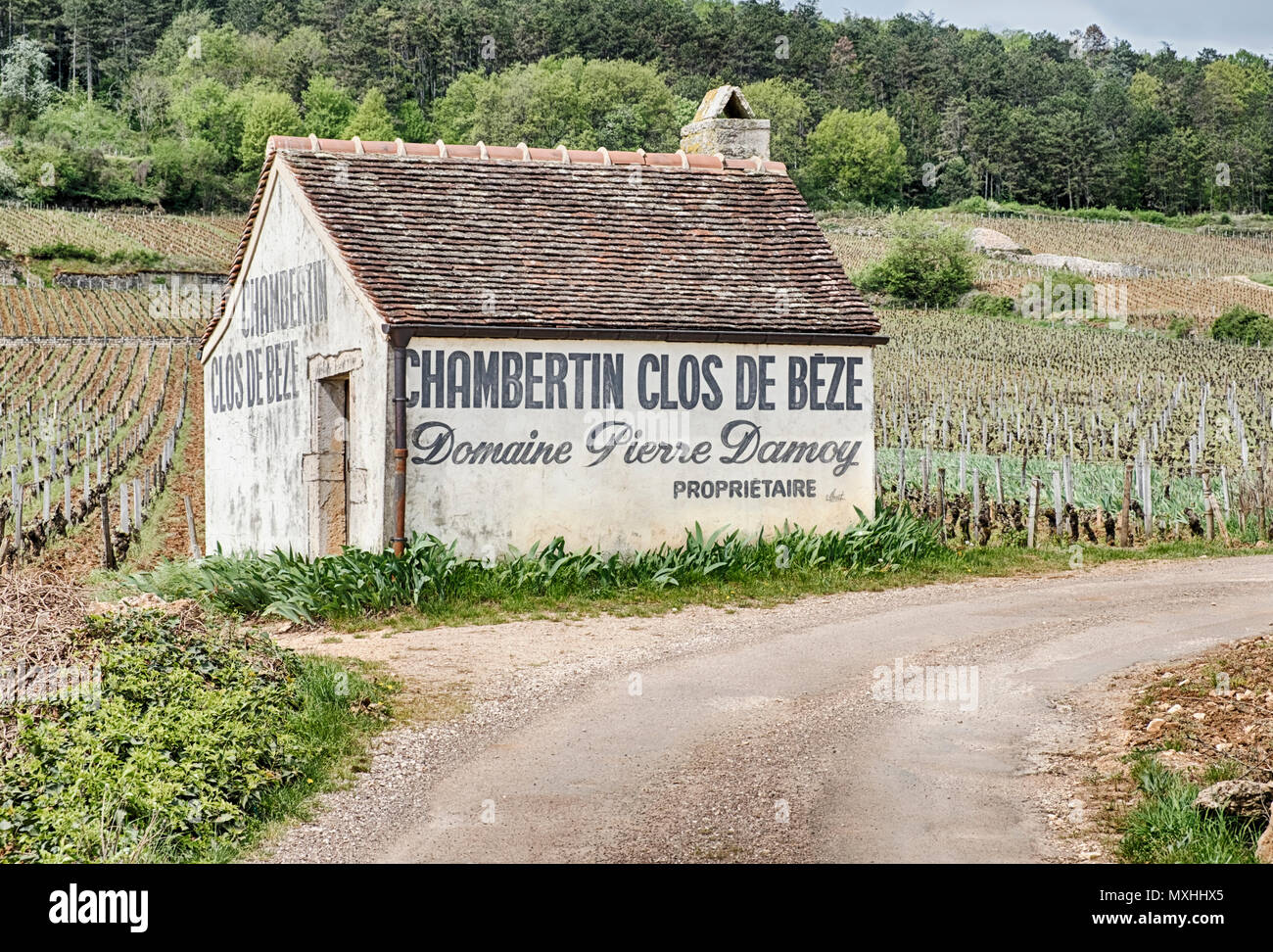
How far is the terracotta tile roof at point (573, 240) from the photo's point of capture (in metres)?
16.2

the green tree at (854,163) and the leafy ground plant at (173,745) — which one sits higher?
the green tree at (854,163)

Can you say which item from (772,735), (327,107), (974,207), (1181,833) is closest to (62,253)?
(327,107)

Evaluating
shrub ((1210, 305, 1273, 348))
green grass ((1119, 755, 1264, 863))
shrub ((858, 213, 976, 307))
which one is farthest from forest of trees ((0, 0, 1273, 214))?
green grass ((1119, 755, 1264, 863))

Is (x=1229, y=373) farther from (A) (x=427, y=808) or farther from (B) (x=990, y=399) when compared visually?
(A) (x=427, y=808)

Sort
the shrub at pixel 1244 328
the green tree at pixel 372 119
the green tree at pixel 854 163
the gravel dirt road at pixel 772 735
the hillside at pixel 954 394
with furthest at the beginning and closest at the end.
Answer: the green tree at pixel 372 119 → the green tree at pixel 854 163 → the shrub at pixel 1244 328 → the hillside at pixel 954 394 → the gravel dirt road at pixel 772 735

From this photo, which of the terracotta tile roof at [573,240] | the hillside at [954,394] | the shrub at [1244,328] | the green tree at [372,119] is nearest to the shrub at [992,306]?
the hillside at [954,394]

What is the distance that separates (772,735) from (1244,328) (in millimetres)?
53834

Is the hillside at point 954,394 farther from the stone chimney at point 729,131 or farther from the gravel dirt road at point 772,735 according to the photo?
the gravel dirt road at point 772,735

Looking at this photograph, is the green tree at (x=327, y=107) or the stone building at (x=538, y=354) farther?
the green tree at (x=327, y=107)

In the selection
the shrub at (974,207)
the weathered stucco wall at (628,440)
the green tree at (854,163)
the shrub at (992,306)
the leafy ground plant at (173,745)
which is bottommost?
the leafy ground plant at (173,745)

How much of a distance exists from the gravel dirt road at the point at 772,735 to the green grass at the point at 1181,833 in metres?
0.31

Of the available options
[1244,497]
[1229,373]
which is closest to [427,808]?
[1244,497]

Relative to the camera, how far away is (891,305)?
230 feet

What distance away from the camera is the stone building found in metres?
15.7
